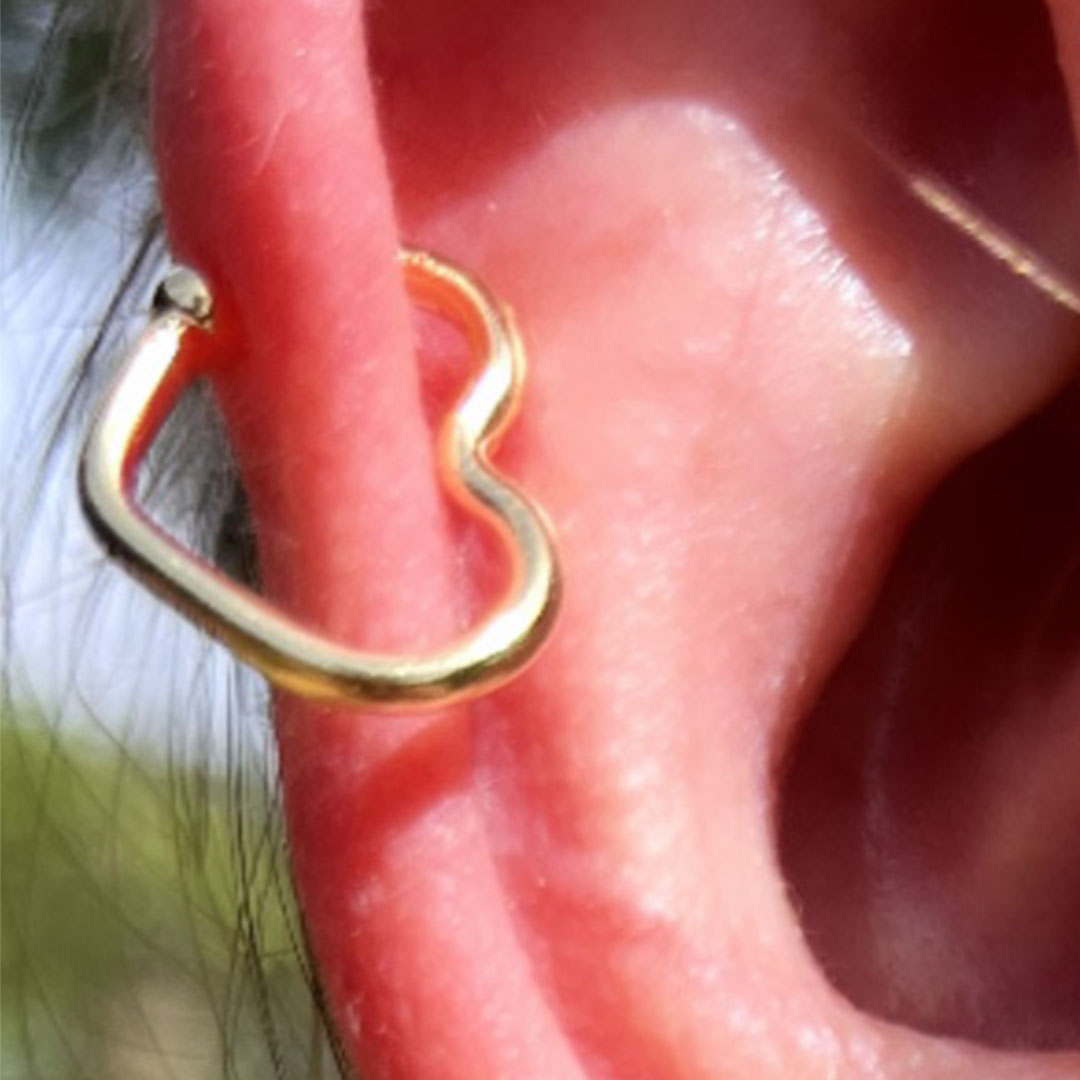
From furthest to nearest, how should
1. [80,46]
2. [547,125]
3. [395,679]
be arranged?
[80,46]
[547,125]
[395,679]

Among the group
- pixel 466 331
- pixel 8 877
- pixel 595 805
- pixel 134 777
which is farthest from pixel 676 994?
pixel 8 877

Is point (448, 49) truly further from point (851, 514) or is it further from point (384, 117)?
point (851, 514)

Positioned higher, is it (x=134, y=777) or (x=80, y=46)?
(x=80, y=46)
